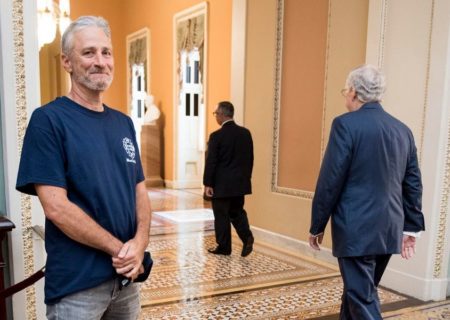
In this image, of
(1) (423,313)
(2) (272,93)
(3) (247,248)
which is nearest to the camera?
(1) (423,313)

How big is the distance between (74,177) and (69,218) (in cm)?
13

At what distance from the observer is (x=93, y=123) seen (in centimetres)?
143

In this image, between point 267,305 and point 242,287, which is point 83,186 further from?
point 242,287

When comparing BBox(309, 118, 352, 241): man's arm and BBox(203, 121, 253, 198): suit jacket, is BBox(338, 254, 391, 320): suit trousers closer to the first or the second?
BBox(309, 118, 352, 241): man's arm

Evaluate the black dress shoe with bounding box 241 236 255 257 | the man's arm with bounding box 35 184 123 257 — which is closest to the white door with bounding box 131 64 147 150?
the black dress shoe with bounding box 241 236 255 257

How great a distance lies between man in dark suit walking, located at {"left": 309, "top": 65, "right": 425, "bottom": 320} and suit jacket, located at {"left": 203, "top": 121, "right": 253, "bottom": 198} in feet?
6.92

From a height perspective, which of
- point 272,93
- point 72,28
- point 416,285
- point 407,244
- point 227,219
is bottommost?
point 416,285

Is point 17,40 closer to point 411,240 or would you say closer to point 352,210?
point 352,210

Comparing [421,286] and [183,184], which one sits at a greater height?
[421,286]

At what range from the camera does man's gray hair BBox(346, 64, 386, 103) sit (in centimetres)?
235

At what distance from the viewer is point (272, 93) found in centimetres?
523

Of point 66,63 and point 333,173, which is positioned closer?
A: point 66,63

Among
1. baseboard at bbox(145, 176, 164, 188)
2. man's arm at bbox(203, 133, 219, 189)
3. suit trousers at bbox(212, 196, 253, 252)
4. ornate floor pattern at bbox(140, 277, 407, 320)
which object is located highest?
man's arm at bbox(203, 133, 219, 189)

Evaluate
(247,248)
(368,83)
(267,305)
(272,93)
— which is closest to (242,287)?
(267,305)
